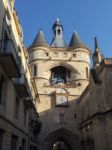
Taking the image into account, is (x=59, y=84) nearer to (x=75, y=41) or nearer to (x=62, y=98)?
(x=62, y=98)

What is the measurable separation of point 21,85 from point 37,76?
21.6 metres

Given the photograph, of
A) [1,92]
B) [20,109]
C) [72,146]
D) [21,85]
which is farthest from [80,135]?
[1,92]

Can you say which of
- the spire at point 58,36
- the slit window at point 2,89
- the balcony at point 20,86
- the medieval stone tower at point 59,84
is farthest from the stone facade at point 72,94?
the slit window at point 2,89

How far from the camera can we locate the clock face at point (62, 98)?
34.0 meters

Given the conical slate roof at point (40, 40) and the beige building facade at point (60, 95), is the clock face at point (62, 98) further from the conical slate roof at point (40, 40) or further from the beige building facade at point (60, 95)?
the conical slate roof at point (40, 40)

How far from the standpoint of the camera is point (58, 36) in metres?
46.4

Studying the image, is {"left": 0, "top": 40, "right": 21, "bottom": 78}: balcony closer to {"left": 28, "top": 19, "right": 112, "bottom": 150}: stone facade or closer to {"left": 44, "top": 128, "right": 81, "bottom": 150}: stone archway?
{"left": 28, "top": 19, "right": 112, "bottom": 150}: stone facade

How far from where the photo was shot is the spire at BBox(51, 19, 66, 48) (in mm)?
43138

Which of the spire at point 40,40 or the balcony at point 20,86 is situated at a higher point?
the spire at point 40,40

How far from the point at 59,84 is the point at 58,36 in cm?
1385

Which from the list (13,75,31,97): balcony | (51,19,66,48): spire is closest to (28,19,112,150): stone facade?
(51,19,66,48): spire

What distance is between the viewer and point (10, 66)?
37.3 feet

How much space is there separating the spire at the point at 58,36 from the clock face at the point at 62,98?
424 inches

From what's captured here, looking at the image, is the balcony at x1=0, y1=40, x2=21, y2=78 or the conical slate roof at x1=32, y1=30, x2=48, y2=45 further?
the conical slate roof at x1=32, y1=30, x2=48, y2=45
